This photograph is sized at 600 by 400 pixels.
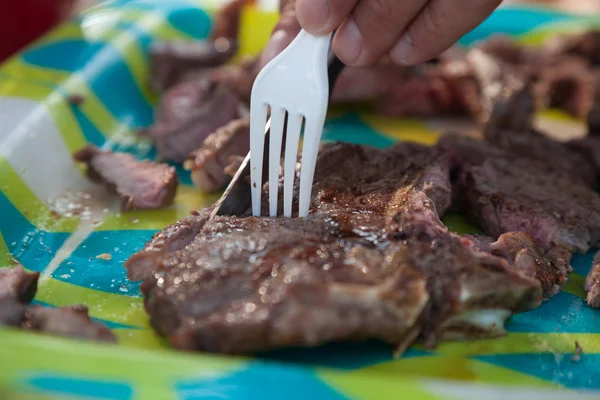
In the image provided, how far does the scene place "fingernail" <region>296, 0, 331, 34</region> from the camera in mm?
2254

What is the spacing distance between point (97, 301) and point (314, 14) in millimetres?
1383

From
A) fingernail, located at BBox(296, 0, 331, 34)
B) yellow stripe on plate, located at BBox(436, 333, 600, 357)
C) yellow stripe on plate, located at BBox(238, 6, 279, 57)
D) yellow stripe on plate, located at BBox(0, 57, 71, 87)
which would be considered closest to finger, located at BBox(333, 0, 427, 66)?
fingernail, located at BBox(296, 0, 331, 34)

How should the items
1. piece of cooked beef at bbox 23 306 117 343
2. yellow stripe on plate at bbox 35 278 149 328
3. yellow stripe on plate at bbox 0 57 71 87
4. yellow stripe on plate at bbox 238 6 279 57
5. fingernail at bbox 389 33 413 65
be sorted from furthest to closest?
yellow stripe on plate at bbox 238 6 279 57 → yellow stripe on plate at bbox 0 57 71 87 → fingernail at bbox 389 33 413 65 → yellow stripe on plate at bbox 35 278 149 328 → piece of cooked beef at bbox 23 306 117 343

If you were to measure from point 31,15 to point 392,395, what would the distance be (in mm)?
4402

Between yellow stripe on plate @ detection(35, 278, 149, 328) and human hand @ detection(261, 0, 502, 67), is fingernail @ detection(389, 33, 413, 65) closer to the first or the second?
human hand @ detection(261, 0, 502, 67)

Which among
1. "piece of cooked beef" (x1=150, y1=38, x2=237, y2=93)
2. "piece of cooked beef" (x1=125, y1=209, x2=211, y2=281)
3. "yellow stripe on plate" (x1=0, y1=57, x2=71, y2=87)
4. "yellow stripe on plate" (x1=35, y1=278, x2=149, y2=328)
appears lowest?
"yellow stripe on plate" (x1=35, y1=278, x2=149, y2=328)

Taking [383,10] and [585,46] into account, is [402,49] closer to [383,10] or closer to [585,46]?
[383,10]

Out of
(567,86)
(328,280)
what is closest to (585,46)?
(567,86)

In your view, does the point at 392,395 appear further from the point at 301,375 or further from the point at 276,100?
the point at 276,100

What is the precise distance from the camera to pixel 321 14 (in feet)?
7.44

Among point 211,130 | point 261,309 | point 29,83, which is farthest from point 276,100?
point 29,83

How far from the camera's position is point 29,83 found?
11.9 ft

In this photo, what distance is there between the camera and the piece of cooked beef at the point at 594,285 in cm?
249

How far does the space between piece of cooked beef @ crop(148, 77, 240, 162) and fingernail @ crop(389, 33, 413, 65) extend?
1.27 m
